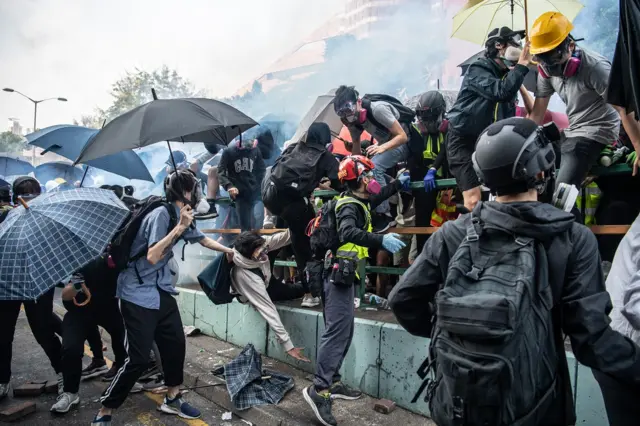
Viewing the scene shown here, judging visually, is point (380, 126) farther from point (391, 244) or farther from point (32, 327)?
point (32, 327)

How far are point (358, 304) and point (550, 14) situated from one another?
10.3ft

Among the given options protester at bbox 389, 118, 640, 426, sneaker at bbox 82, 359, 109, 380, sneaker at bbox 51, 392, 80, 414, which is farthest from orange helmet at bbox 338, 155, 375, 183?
sneaker at bbox 82, 359, 109, 380

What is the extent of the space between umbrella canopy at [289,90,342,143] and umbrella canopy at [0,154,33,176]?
7.23 meters

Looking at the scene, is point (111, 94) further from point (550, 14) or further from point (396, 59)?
point (550, 14)

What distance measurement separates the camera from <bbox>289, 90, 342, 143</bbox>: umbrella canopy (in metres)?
8.20

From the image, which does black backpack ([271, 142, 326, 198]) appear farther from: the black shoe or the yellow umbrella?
the yellow umbrella

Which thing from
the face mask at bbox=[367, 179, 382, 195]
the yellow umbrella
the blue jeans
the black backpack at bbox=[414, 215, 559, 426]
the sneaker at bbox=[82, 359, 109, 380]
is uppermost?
the yellow umbrella

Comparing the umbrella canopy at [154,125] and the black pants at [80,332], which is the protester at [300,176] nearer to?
the umbrella canopy at [154,125]

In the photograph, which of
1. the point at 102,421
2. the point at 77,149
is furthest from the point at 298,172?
the point at 77,149

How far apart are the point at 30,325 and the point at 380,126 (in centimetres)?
419

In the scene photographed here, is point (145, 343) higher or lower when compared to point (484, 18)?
lower

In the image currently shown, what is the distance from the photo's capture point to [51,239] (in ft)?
12.6

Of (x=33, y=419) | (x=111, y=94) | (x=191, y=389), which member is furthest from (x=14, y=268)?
(x=111, y=94)

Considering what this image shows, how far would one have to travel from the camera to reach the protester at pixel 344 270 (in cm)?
399
